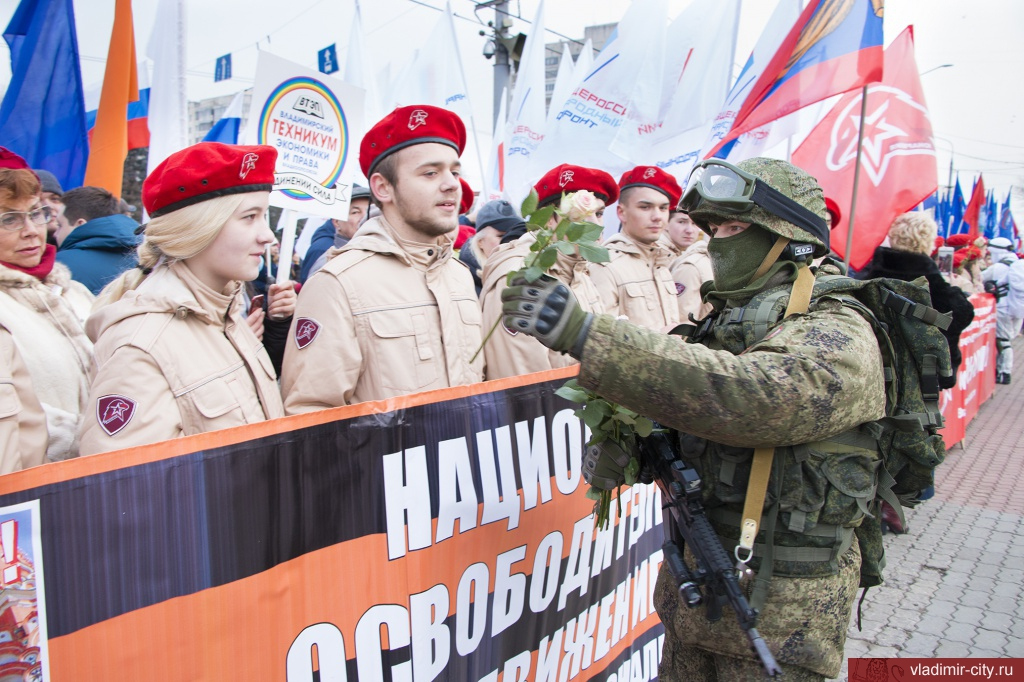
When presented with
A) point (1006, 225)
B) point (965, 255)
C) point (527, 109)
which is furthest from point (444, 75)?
point (1006, 225)

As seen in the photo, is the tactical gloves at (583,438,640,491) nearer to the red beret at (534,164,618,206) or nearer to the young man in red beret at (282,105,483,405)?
the young man in red beret at (282,105,483,405)

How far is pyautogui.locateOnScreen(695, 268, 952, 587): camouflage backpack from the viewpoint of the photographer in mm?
2021

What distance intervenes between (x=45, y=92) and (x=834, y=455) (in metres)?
4.77

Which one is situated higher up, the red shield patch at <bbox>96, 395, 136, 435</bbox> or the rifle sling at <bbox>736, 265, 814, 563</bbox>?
the red shield patch at <bbox>96, 395, 136, 435</bbox>

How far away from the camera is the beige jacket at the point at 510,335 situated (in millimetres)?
3537

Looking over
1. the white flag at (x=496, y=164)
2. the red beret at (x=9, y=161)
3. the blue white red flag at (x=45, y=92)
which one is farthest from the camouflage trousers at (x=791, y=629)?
the white flag at (x=496, y=164)

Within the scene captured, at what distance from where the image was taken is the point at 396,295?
3.04 meters

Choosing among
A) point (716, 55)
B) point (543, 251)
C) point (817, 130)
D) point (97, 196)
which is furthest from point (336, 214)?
point (716, 55)

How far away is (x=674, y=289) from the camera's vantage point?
5750 mm

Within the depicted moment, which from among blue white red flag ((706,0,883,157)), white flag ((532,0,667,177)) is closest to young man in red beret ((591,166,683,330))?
blue white red flag ((706,0,883,157))

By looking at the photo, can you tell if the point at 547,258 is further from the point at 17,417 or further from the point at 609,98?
the point at 609,98

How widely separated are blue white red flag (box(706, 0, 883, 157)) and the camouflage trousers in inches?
143

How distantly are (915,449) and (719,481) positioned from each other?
1.84 ft

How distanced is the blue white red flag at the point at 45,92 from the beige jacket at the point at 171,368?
8.85 feet
